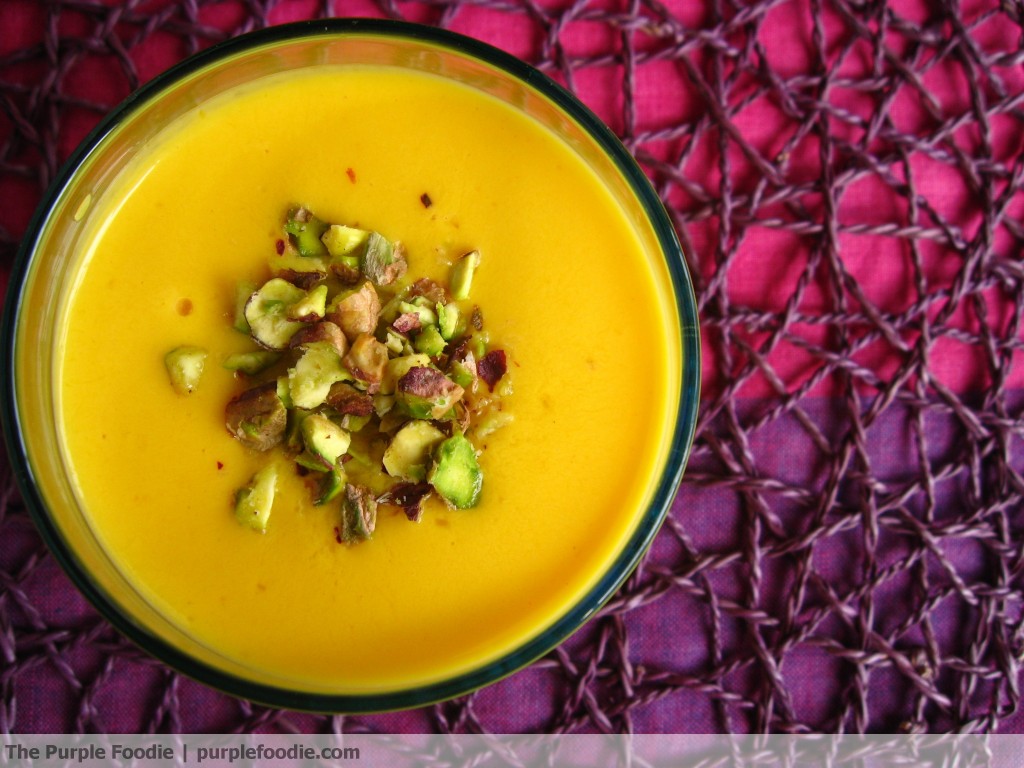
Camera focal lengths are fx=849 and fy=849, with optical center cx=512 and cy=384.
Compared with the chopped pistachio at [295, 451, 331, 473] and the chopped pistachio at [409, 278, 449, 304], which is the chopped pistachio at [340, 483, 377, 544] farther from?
the chopped pistachio at [409, 278, 449, 304]

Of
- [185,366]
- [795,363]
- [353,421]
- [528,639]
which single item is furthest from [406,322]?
[795,363]

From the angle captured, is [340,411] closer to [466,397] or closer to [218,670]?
[466,397]

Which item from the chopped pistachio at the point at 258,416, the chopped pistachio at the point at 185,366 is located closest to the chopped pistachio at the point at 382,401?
the chopped pistachio at the point at 258,416

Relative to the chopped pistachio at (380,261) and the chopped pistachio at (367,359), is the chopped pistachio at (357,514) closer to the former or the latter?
the chopped pistachio at (367,359)

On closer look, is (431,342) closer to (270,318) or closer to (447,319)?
(447,319)

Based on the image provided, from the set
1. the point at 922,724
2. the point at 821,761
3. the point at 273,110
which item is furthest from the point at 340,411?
the point at 922,724
